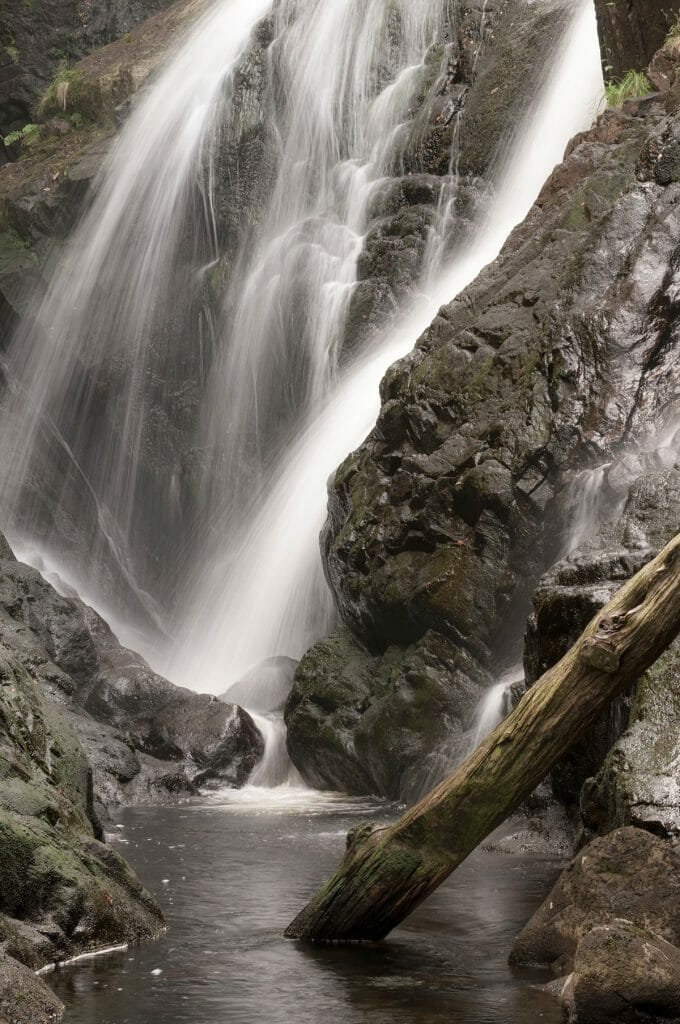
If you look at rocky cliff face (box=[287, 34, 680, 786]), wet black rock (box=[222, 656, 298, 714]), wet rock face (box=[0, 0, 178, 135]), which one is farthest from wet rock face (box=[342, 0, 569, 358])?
wet rock face (box=[0, 0, 178, 135])

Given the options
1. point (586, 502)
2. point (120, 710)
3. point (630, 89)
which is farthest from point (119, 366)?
point (586, 502)

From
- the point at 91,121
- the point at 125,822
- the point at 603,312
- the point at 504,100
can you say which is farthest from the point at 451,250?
the point at 91,121

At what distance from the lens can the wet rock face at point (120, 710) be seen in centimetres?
1230

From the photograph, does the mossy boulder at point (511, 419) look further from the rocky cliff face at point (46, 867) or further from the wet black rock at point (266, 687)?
the rocky cliff face at point (46, 867)

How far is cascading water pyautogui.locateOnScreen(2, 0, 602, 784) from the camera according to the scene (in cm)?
1730

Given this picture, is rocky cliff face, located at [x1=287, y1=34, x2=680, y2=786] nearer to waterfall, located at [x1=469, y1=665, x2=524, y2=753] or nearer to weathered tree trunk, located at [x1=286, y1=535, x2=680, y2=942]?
waterfall, located at [x1=469, y1=665, x2=524, y2=753]

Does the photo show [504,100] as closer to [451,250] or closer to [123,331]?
[451,250]

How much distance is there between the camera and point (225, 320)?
20.8m

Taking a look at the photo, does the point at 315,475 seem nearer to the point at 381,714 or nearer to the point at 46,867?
the point at 381,714

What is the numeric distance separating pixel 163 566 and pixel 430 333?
903 cm

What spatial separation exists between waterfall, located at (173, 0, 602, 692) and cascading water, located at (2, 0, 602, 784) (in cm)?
4

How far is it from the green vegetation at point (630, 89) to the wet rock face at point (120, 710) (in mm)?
8407

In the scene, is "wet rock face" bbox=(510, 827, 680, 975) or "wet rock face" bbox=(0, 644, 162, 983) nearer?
"wet rock face" bbox=(510, 827, 680, 975)

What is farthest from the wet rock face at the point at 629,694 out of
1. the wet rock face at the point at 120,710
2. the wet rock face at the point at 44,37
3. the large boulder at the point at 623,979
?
the wet rock face at the point at 44,37
